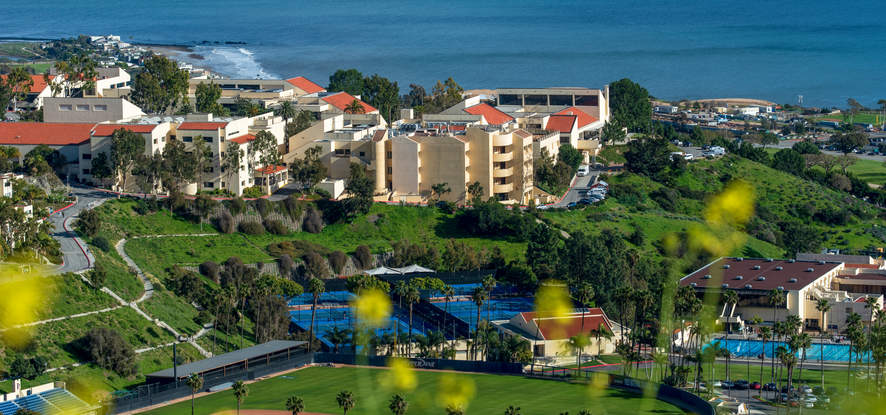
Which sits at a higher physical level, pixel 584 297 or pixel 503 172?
pixel 503 172

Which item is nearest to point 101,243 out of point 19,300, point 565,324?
point 19,300

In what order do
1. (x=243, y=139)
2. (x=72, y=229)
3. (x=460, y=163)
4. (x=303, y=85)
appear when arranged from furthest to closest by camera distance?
(x=303, y=85) → (x=460, y=163) → (x=243, y=139) → (x=72, y=229)

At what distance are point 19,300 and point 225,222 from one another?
2100 centimetres

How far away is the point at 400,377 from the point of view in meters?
55.9

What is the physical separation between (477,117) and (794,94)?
99.4 metres

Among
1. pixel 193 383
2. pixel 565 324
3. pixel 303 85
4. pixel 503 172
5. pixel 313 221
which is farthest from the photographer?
pixel 303 85

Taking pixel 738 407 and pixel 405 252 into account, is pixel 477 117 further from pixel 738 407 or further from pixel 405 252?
pixel 738 407

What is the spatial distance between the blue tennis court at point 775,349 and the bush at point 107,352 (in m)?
27.0

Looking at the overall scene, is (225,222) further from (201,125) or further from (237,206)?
(201,125)

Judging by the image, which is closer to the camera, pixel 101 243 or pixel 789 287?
pixel 101 243

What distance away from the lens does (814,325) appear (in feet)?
231

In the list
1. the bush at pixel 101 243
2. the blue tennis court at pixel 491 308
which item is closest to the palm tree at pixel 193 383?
the bush at pixel 101 243

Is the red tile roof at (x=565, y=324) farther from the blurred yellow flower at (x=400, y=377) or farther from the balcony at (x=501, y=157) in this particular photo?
the balcony at (x=501, y=157)

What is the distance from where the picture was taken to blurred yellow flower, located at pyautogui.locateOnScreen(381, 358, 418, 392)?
177 feet
